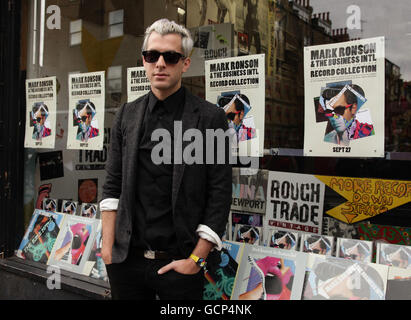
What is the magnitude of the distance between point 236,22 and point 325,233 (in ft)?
5.33

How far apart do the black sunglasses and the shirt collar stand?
0.16 metres

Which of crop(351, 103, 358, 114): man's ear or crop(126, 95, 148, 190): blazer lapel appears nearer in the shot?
crop(126, 95, 148, 190): blazer lapel

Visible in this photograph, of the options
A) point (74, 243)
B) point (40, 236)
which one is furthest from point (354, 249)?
point (40, 236)

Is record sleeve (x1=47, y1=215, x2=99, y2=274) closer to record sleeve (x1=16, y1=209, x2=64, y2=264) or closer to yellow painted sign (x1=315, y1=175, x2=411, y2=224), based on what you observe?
record sleeve (x1=16, y1=209, x2=64, y2=264)

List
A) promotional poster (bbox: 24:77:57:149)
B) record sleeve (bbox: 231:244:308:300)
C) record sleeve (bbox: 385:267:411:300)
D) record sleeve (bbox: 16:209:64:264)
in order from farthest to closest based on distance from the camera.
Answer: promotional poster (bbox: 24:77:57:149) → record sleeve (bbox: 16:209:64:264) → record sleeve (bbox: 231:244:308:300) → record sleeve (bbox: 385:267:411:300)

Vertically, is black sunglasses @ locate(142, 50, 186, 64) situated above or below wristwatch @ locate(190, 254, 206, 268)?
above

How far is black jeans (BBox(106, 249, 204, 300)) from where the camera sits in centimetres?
191

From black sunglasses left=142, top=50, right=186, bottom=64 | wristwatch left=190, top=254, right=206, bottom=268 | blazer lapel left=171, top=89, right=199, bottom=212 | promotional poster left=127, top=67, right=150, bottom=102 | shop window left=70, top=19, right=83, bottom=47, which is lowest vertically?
wristwatch left=190, top=254, right=206, bottom=268

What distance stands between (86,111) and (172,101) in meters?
1.67

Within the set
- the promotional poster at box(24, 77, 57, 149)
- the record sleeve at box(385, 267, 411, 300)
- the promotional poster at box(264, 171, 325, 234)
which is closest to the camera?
the record sleeve at box(385, 267, 411, 300)

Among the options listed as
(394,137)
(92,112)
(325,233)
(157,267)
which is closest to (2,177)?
(92,112)

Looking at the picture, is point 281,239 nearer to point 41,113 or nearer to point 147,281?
point 147,281

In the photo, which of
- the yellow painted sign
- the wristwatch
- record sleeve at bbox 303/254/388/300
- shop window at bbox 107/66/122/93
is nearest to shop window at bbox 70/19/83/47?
shop window at bbox 107/66/122/93
